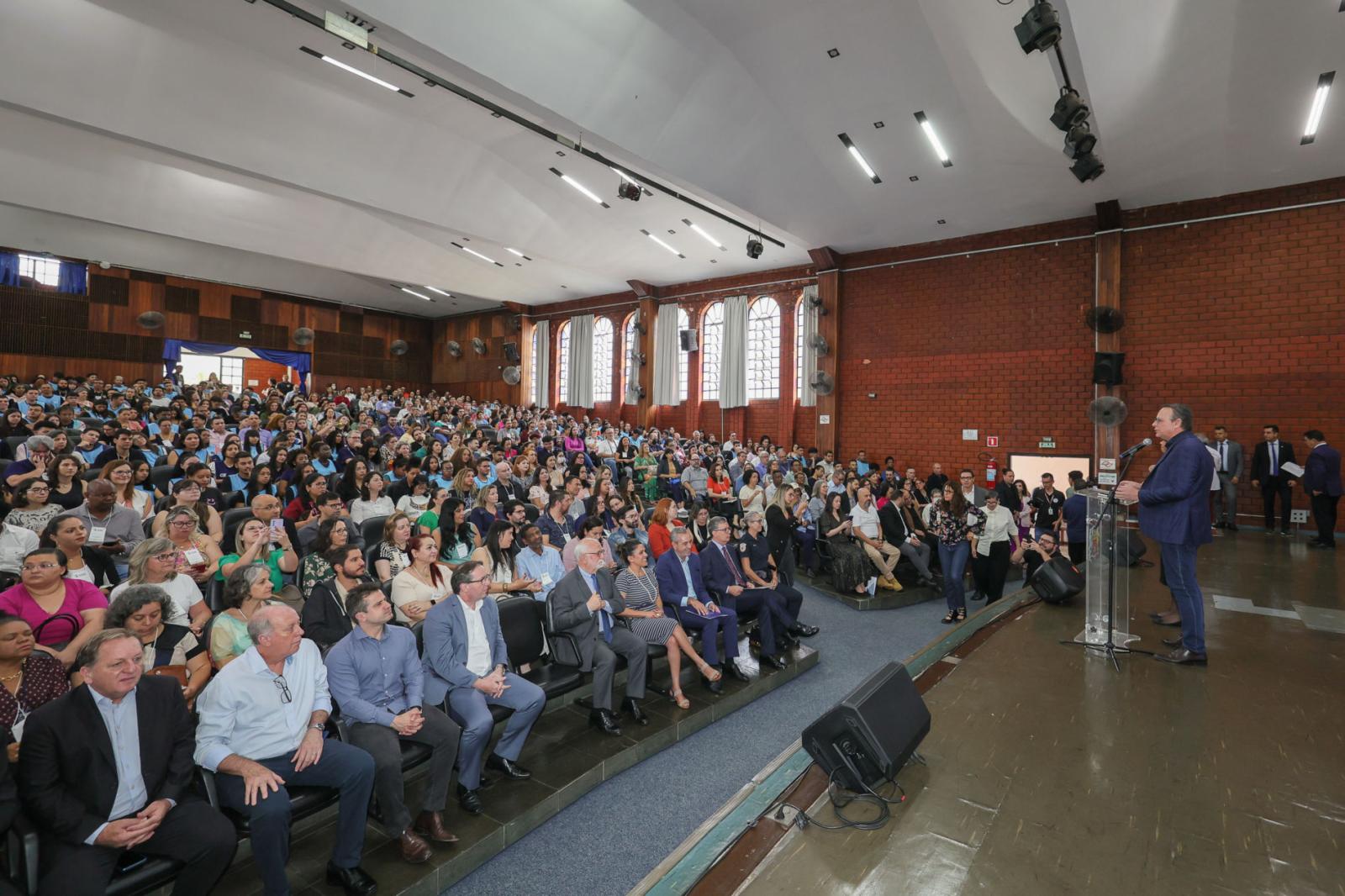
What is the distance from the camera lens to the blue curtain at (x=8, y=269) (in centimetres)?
1371

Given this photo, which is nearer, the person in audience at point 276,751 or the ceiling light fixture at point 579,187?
the person in audience at point 276,751

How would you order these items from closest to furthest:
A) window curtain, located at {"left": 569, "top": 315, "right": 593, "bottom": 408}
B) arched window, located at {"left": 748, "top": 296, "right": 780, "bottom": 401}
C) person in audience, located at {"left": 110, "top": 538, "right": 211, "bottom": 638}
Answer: person in audience, located at {"left": 110, "top": 538, "right": 211, "bottom": 638}
arched window, located at {"left": 748, "top": 296, "right": 780, "bottom": 401}
window curtain, located at {"left": 569, "top": 315, "right": 593, "bottom": 408}

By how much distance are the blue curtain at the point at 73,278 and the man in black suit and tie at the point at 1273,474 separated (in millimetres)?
22530

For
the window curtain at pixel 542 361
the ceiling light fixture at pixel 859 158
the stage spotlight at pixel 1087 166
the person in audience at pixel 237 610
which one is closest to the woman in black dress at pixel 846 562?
the stage spotlight at pixel 1087 166

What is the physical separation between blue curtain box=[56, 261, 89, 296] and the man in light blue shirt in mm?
16798

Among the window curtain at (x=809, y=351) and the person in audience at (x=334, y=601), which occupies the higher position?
the window curtain at (x=809, y=351)

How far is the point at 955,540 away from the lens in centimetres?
597

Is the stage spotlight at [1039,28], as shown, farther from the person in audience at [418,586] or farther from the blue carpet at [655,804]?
the person in audience at [418,586]

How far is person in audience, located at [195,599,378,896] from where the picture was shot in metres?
2.22

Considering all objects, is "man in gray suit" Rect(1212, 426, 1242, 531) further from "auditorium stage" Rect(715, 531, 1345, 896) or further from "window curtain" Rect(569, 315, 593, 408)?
"window curtain" Rect(569, 315, 593, 408)

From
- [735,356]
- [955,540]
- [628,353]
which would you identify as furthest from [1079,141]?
[628,353]

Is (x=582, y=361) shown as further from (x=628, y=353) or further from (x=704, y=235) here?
(x=704, y=235)

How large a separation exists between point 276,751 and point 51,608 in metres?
1.24

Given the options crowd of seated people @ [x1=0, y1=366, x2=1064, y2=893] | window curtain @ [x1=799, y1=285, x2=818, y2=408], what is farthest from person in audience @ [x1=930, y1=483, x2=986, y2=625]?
window curtain @ [x1=799, y1=285, x2=818, y2=408]
